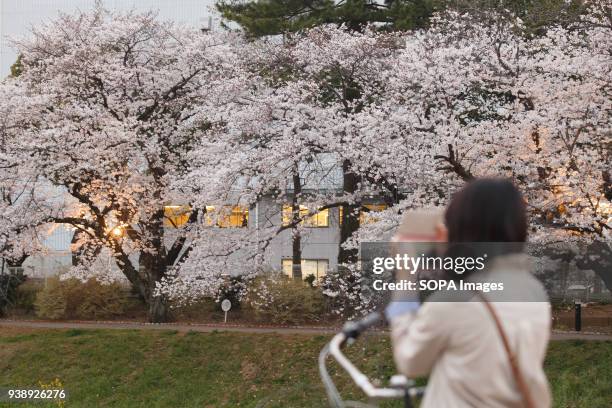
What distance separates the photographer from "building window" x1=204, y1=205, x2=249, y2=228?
56.7ft

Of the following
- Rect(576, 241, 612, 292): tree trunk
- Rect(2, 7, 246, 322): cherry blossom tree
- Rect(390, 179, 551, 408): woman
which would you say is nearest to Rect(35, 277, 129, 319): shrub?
Rect(2, 7, 246, 322): cherry blossom tree

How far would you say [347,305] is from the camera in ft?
56.3

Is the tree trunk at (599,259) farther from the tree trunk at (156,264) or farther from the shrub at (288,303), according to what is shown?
the tree trunk at (156,264)

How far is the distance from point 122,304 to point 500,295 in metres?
20.5

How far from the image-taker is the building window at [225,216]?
17.3 metres

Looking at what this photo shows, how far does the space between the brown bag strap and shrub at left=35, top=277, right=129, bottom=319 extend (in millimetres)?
20103

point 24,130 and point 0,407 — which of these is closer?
point 0,407

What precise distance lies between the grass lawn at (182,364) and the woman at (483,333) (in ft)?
35.0

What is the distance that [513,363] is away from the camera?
2.02 metres

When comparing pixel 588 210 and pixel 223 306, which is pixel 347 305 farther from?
pixel 588 210

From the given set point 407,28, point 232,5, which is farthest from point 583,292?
point 232,5

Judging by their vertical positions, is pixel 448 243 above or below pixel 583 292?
above

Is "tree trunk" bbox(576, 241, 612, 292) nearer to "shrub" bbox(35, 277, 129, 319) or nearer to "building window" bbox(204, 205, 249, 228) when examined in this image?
"building window" bbox(204, 205, 249, 228)

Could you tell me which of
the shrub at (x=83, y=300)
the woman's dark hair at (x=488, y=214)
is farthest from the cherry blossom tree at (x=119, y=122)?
the woman's dark hair at (x=488, y=214)
